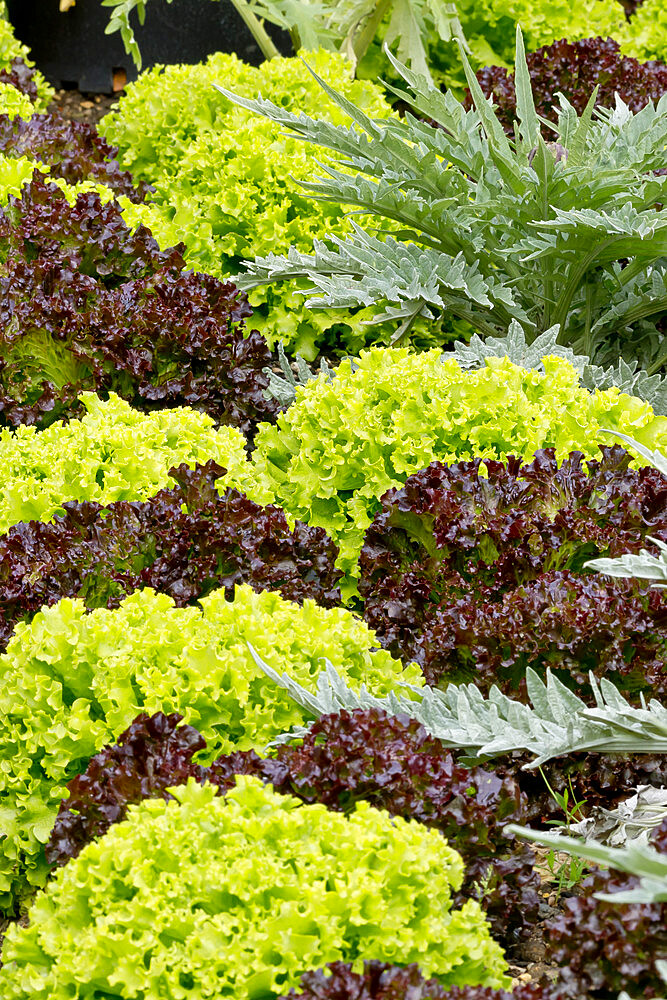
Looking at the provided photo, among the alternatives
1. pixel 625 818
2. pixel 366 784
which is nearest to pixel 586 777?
pixel 625 818

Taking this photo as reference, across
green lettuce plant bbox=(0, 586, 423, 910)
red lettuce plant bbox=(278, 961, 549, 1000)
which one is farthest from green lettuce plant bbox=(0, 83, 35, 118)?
red lettuce plant bbox=(278, 961, 549, 1000)

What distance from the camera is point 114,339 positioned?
4.61 m

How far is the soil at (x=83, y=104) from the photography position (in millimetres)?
9084

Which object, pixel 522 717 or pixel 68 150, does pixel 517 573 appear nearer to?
pixel 522 717

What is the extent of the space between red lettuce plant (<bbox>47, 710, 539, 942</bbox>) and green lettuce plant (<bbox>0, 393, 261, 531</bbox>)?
1.26 m

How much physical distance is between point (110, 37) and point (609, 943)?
29.2ft

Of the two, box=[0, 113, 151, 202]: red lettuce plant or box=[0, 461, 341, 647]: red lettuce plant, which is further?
box=[0, 113, 151, 202]: red lettuce plant

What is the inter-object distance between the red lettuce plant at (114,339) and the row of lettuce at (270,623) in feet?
0.04

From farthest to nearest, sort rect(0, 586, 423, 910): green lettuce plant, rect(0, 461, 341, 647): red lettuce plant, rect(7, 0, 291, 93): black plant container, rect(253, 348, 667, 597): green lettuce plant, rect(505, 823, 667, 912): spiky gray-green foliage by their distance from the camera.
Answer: rect(7, 0, 291, 93): black plant container
rect(253, 348, 667, 597): green lettuce plant
rect(0, 461, 341, 647): red lettuce plant
rect(0, 586, 423, 910): green lettuce plant
rect(505, 823, 667, 912): spiky gray-green foliage

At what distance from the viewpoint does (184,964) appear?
220 centimetres

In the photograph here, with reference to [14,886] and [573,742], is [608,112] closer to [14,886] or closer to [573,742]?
[573,742]

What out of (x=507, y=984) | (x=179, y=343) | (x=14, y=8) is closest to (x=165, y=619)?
(x=507, y=984)

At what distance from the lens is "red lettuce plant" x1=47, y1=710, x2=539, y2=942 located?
2.54 metres

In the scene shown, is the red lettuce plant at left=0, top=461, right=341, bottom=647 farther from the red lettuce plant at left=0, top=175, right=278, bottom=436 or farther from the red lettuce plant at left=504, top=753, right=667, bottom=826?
the red lettuce plant at left=0, top=175, right=278, bottom=436
